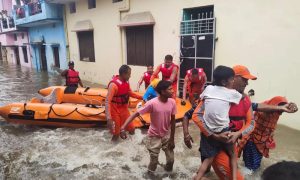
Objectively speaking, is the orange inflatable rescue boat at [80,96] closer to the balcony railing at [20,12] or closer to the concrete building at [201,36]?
the concrete building at [201,36]

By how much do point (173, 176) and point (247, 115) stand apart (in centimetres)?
159

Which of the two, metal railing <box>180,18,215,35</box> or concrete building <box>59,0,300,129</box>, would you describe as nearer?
concrete building <box>59,0,300,129</box>

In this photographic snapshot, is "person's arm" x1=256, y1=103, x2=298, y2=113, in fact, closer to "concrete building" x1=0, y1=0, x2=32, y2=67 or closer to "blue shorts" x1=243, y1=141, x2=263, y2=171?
"blue shorts" x1=243, y1=141, x2=263, y2=171

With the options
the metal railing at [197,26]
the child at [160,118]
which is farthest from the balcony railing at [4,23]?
the child at [160,118]

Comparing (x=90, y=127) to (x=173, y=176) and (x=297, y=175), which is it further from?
(x=297, y=175)

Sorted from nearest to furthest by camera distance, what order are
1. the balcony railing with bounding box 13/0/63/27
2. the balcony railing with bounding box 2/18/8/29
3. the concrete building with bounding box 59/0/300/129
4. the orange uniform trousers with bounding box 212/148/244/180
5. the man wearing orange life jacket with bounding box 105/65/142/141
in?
the orange uniform trousers with bounding box 212/148/244/180 → the man wearing orange life jacket with bounding box 105/65/142/141 → the concrete building with bounding box 59/0/300/129 → the balcony railing with bounding box 13/0/63/27 → the balcony railing with bounding box 2/18/8/29

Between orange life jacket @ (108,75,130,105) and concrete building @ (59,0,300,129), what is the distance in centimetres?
313

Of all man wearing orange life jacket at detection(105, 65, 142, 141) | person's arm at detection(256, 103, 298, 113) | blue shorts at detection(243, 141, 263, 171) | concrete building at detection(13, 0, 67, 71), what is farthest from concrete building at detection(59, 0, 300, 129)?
man wearing orange life jacket at detection(105, 65, 142, 141)

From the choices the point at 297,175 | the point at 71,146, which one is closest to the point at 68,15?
the point at 71,146

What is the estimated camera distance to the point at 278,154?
13.8 ft

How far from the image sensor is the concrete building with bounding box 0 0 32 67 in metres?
20.8

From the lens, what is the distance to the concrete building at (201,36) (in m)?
5.15

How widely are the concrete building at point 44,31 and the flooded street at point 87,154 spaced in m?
9.58

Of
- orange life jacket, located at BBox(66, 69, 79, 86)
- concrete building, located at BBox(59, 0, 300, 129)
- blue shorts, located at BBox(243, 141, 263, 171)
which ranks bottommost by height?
blue shorts, located at BBox(243, 141, 263, 171)
